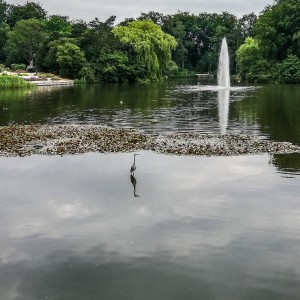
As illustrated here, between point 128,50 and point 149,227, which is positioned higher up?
point 128,50

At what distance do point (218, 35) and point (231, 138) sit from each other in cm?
8496

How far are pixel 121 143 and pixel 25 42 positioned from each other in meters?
58.4

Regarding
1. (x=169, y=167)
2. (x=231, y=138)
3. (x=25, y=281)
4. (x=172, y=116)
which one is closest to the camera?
(x=25, y=281)

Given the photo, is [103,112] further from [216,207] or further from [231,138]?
[216,207]

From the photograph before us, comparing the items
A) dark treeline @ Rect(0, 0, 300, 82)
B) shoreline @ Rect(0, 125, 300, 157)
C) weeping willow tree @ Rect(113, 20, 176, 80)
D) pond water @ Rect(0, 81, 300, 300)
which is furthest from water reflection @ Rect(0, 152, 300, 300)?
weeping willow tree @ Rect(113, 20, 176, 80)

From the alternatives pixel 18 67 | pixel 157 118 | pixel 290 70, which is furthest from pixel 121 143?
pixel 18 67

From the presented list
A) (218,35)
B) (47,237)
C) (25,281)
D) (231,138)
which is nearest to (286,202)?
(47,237)

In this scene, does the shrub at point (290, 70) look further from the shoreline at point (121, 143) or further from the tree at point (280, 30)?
the shoreline at point (121, 143)

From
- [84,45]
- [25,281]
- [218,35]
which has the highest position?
[218,35]

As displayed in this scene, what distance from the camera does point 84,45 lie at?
217ft

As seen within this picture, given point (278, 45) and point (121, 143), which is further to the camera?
point (278, 45)

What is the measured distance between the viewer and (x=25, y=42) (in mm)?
68938

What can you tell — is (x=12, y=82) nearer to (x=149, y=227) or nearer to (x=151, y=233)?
(x=149, y=227)

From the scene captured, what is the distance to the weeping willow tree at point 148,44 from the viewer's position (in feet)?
210
